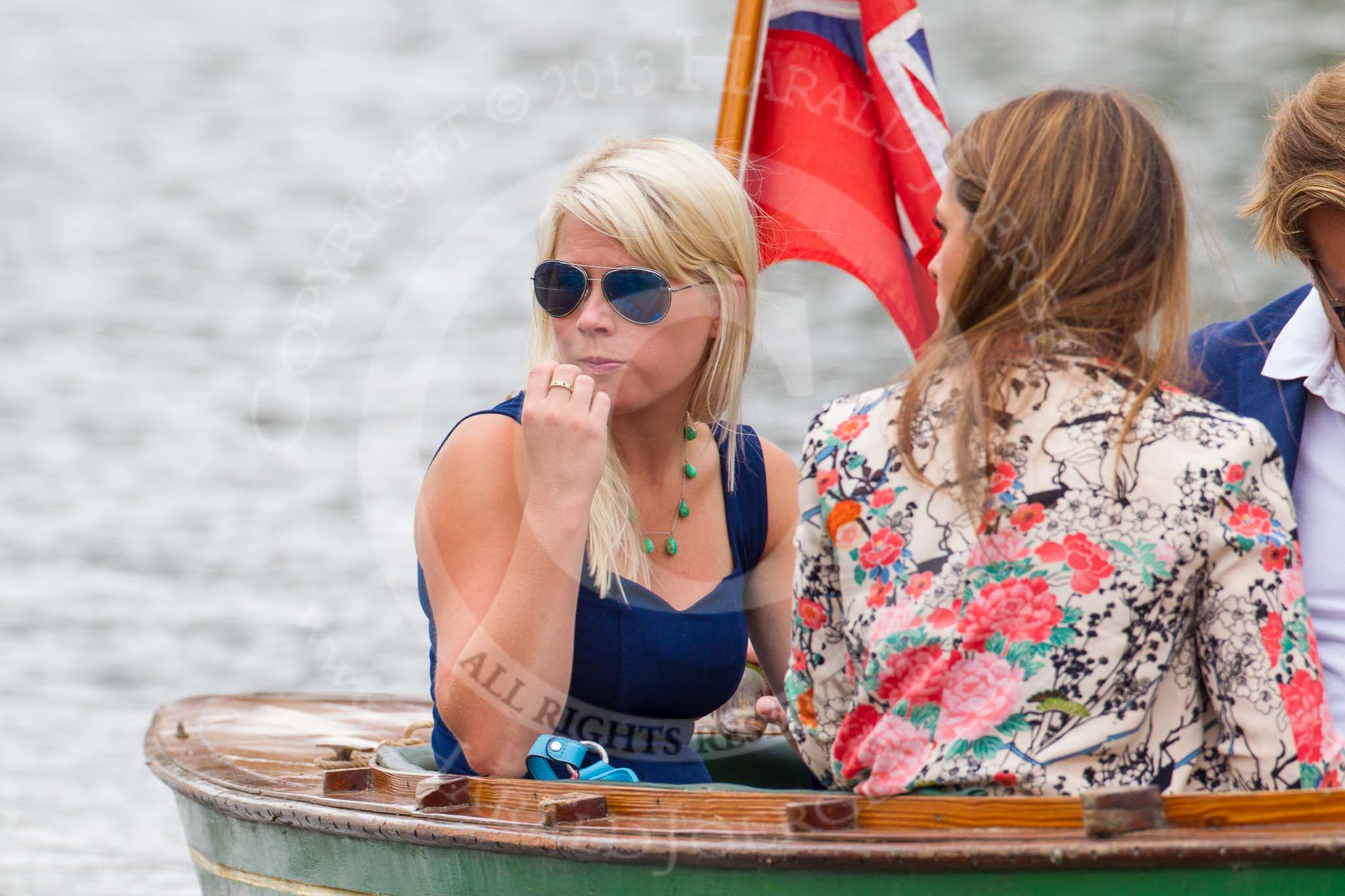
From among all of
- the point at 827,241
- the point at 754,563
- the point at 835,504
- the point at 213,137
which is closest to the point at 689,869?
the point at 835,504

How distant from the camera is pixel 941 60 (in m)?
9.99

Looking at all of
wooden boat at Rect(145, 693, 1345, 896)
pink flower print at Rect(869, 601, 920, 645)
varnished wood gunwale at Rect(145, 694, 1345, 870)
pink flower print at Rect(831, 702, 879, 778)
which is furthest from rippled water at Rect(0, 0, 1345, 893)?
pink flower print at Rect(869, 601, 920, 645)

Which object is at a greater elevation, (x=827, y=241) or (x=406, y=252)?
(x=406, y=252)

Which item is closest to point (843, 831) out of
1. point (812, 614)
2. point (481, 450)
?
point (812, 614)

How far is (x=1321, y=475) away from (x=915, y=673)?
786 millimetres

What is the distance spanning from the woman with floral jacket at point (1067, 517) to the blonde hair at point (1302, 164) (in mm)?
559

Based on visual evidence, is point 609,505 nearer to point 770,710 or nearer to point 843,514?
point 770,710

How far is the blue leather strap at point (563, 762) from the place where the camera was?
173 cm

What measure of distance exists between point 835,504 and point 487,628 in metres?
0.58

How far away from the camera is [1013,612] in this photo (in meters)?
1.21

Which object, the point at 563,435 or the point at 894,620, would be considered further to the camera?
the point at 563,435

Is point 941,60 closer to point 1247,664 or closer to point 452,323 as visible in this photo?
point 452,323

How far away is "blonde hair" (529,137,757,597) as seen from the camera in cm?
183

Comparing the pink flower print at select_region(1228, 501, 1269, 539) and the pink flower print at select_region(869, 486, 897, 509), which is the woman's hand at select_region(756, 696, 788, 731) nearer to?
the pink flower print at select_region(869, 486, 897, 509)
